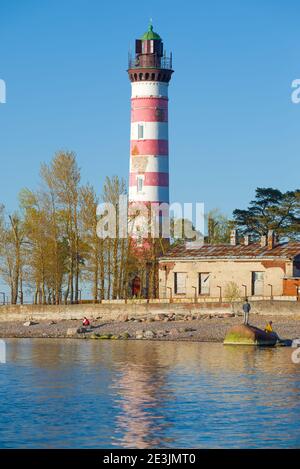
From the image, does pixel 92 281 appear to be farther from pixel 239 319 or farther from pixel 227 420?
pixel 227 420

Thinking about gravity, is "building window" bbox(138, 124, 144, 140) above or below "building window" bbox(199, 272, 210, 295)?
above

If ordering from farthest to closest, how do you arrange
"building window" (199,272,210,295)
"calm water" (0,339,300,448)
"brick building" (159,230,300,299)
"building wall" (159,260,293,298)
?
"building window" (199,272,210,295) < "building wall" (159,260,293,298) < "brick building" (159,230,300,299) < "calm water" (0,339,300,448)

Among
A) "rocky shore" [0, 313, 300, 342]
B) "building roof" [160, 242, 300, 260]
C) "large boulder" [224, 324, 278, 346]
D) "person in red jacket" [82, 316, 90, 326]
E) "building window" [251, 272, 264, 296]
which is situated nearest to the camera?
"large boulder" [224, 324, 278, 346]

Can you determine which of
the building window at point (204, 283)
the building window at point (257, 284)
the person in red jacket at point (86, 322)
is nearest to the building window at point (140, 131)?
the building window at point (204, 283)

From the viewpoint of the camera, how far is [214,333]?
189ft

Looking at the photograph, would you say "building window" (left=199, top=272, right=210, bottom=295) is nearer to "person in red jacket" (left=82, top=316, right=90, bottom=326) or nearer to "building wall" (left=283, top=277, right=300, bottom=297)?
"building wall" (left=283, top=277, right=300, bottom=297)

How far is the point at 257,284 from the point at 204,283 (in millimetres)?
3230

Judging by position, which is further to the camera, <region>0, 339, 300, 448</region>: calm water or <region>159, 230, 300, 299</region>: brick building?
<region>159, 230, 300, 299</region>: brick building

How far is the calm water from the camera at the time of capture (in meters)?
29.1

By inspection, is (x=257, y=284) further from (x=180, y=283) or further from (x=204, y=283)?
(x=180, y=283)

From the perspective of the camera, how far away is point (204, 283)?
68.9 m

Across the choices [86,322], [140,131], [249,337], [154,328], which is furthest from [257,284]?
[140,131]

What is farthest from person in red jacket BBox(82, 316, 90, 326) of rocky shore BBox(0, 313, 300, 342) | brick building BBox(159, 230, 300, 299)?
brick building BBox(159, 230, 300, 299)

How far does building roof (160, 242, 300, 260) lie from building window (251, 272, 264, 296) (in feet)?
3.38
